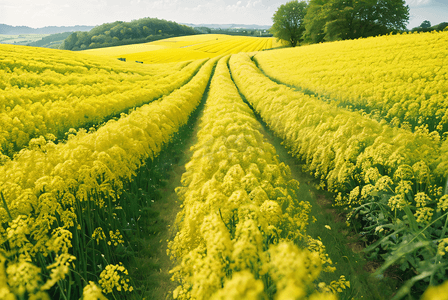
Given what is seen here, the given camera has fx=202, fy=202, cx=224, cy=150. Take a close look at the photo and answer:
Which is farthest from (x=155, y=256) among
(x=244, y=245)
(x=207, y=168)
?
(x=244, y=245)

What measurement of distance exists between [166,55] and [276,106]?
51.2 meters

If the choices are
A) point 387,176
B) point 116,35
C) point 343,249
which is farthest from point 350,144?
point 116,35

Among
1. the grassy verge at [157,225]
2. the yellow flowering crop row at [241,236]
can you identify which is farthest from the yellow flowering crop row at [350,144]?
the grassy verge at [157,225]

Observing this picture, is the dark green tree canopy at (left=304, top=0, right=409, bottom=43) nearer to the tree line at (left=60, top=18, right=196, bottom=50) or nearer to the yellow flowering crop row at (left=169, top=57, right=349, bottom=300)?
the yellow flowering crop row at (left=169, top=57, right=349, bottom=300)

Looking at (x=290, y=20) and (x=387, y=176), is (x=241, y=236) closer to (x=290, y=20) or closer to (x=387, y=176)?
(x=387, y=176)

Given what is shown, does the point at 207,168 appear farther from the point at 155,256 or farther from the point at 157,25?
the point at 157,25

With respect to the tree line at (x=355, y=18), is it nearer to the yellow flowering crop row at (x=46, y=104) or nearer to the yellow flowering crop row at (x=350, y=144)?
the yellow flowering crop row at (x=46, y=104)

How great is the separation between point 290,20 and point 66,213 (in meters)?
74.1

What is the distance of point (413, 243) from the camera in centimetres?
291

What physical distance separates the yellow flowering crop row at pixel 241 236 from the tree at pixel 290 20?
68.6 meters

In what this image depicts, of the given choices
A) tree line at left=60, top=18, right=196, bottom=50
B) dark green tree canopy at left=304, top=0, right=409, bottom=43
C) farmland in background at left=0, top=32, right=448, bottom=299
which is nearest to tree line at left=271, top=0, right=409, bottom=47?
dark green tree canopy at left=304, top=0, right=409, bottom=43

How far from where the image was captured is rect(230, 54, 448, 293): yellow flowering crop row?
2961 mm

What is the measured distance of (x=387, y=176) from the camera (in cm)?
353

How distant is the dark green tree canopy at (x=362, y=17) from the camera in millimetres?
35531
